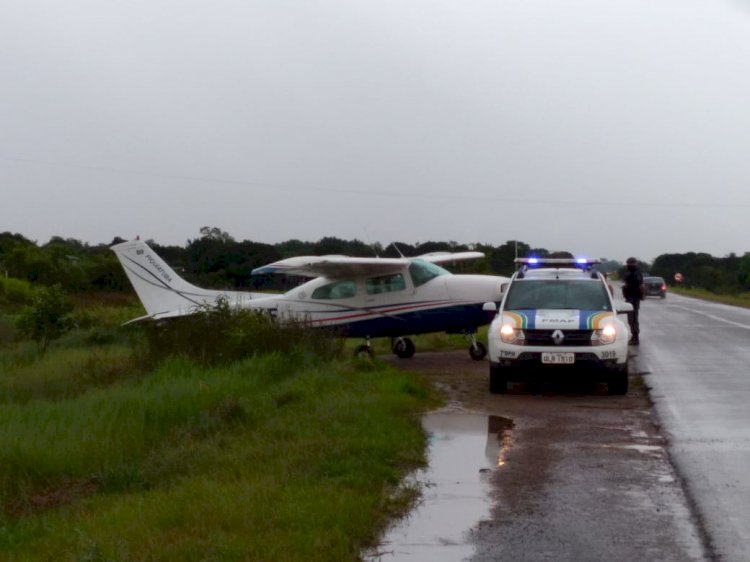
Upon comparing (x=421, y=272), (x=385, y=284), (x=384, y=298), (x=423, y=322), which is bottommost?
(x=423, y=322)

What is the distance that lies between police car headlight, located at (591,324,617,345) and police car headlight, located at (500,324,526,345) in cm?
95

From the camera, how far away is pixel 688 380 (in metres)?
16.5

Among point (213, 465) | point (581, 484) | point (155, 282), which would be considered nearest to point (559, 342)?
point (581, 484)

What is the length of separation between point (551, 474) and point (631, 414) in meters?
4.06

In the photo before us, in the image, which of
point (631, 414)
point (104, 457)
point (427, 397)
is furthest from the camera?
point (427, 397)

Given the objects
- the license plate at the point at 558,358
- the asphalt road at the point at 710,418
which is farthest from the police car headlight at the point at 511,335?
the asphalt road at the point at 710,418

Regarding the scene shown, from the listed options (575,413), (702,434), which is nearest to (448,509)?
(702,434)

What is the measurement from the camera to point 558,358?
1455 cm

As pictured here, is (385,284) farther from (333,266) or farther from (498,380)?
(498,380)

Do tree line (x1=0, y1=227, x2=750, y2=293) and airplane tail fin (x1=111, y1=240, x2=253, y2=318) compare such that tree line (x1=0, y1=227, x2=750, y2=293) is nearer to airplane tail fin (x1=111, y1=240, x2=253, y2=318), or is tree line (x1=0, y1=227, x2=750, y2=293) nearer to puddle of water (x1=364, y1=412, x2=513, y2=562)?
airplane tail fin (x1=111, y1=240, x2=253, y2=318)

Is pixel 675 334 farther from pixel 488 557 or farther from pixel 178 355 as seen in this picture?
pixel 488 557

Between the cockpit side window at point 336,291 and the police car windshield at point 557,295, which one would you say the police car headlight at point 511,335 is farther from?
the cockpit side window at point 336,291

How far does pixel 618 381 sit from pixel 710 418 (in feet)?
7.42

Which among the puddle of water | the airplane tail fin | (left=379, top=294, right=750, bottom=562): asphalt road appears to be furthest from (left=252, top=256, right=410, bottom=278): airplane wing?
the puddle of water
